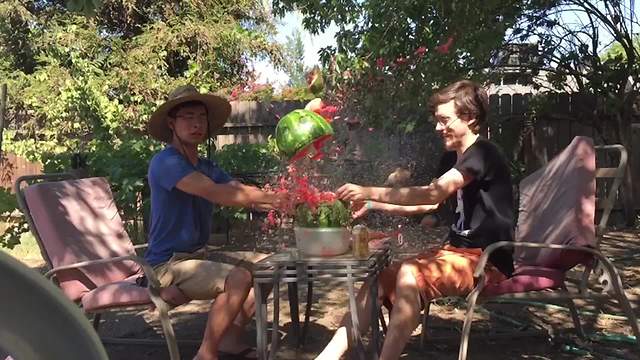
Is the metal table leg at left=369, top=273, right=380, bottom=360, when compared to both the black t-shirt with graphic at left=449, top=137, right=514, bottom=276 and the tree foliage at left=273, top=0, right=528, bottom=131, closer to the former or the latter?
the black t-shirt with graphic at left=449, top=137, right=514, bottom=276

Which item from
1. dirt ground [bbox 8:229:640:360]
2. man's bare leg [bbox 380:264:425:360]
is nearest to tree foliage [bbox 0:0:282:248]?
dirt ground [bbox 8:229:640:360]

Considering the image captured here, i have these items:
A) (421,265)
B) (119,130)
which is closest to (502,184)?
(421,265)

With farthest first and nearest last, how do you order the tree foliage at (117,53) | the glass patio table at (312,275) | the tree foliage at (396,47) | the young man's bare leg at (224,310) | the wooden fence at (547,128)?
the tree foliage at (117,53) < the wooden fence at (547,128) < the tree foliage at (396,47) < the young man's bare leg at (224,310) < the glass patio table at (312,275)

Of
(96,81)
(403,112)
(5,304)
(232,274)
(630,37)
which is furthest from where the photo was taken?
(96,81)

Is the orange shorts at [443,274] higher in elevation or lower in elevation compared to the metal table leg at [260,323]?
higher

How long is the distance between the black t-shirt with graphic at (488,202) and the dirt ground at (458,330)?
796mm

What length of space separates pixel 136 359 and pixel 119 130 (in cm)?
559

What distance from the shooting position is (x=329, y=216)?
8.79ft

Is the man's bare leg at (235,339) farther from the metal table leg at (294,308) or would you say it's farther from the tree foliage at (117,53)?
the tree foliage at (117,53)

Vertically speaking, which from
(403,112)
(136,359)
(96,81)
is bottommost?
(136,359)

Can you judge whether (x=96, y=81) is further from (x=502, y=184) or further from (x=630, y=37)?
(x=502, y=184)

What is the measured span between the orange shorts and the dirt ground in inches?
28.6

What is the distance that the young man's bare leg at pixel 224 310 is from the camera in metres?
2.84

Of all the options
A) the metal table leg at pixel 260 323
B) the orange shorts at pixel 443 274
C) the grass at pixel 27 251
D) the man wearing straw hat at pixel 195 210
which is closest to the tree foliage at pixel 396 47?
the man wearing straw hat at pixel 195 210
